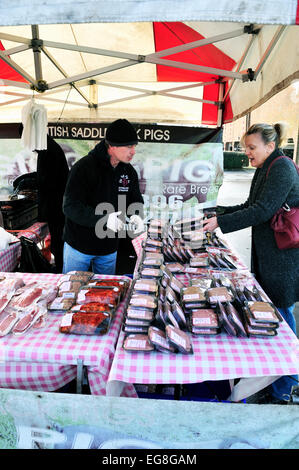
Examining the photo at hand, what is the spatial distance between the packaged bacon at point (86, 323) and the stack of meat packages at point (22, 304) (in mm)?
167

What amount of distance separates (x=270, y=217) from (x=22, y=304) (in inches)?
69.5

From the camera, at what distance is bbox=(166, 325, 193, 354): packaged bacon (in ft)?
4.99

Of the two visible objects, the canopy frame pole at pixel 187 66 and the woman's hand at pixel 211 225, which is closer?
the woman's hand at pixel 211 225

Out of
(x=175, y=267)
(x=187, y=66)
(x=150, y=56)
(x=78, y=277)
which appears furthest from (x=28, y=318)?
(x=187, y=66)

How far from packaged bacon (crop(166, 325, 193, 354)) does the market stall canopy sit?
52.6 inches

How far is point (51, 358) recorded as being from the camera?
5.03ft

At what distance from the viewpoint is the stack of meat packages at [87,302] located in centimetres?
168

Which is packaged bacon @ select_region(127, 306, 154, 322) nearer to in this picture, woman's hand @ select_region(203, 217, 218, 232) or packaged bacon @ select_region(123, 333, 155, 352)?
packaged bacon @ select_region(123, 333, 155, 352)

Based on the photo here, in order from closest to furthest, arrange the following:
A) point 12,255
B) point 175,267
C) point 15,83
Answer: point 175,267 < point 12,255 < point 15,83

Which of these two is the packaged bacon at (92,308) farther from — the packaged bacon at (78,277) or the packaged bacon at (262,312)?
the packaged bacon at (262,312)

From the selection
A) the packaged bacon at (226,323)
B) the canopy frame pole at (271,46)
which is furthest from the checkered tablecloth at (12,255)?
the canopy frame pole at (271,46)

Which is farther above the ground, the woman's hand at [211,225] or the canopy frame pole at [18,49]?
the canopy frame pole at [18,49]

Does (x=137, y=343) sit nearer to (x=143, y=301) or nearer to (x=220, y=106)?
(x=143, y=301)

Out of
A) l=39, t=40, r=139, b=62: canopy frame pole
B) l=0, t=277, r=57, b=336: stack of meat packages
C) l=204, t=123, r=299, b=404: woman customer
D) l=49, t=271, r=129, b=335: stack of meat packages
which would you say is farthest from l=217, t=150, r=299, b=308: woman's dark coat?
l=39, t=40, r=139, b=62: canopy frame pole
